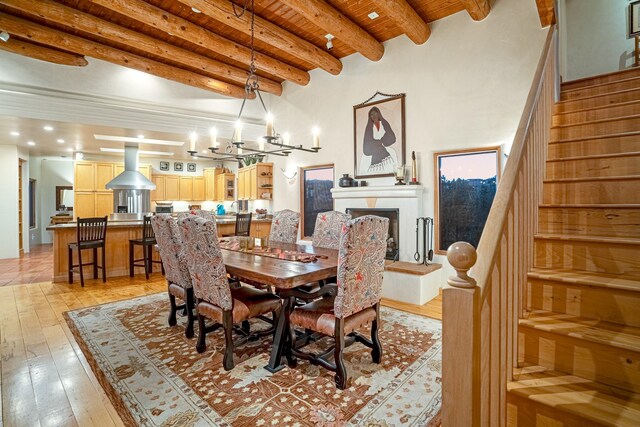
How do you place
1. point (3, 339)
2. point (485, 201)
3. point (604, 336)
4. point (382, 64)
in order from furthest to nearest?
point (382, 64), point (485, 201), point (3, 339), point (604, 336)

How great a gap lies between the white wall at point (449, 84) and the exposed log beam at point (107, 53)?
6.99ft

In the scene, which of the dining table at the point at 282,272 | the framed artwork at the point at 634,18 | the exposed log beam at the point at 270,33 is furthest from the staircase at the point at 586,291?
the exposed log beam at the point at 270,33

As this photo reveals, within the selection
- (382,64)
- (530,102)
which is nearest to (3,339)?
(530,102)

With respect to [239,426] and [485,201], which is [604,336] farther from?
[485,201]

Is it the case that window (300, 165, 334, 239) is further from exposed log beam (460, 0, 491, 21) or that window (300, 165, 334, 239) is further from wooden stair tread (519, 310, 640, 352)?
wooden stair tread (519, 310, 640, 352)

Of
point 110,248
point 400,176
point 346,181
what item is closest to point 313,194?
point 346,181

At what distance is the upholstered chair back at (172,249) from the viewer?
8.89 ft

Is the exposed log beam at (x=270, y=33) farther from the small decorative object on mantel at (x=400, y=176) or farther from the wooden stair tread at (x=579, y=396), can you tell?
the wooden stair tread at (x=579, y=396)

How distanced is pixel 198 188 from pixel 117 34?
6.00 metres

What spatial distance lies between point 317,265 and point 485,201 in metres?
2.72

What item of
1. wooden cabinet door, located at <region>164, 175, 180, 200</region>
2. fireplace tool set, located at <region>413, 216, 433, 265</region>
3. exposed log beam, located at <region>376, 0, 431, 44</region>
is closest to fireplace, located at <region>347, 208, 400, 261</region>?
fireplace tool set, located at <region>413, 216, 433, 265</region>

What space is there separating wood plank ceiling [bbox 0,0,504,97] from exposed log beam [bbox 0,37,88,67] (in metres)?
0.01

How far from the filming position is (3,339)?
2746 millimetres

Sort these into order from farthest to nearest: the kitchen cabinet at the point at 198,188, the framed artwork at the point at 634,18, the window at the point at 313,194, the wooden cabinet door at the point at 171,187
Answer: the kitchen cabinet at the point at 198,188, the wooden cabinet door at the point at 171,187, the window at the point at 313,194, the framed artwork at the point at 634,18
